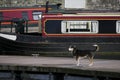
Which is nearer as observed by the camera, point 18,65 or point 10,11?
point 18,65

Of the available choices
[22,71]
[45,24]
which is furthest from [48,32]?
[22,71]

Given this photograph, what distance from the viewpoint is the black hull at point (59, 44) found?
19.6m

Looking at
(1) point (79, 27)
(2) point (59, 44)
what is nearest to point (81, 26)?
(1) point (79, 27)

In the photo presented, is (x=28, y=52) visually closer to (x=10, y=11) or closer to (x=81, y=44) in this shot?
(x=81, y=44)

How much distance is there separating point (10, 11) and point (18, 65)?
48.8 ft

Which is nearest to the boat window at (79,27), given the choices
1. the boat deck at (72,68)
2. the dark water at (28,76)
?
the boat deck at (72,68)

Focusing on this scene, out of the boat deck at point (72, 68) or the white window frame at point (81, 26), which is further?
the white window frame at point (81, 26)

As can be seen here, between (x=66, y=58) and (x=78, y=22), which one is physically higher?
(x=78, y=22)

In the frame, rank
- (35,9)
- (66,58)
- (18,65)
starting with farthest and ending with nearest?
(35,9), (66,58), (18,65)

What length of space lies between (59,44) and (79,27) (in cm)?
99

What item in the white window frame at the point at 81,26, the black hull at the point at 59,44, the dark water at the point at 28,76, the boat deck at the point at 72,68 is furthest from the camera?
the white window frame at the point at 81,26

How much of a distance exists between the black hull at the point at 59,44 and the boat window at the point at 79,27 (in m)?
0.33

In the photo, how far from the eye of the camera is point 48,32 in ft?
66.1

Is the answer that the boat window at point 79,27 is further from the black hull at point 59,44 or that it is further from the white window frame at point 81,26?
the black hull at point 59,44
